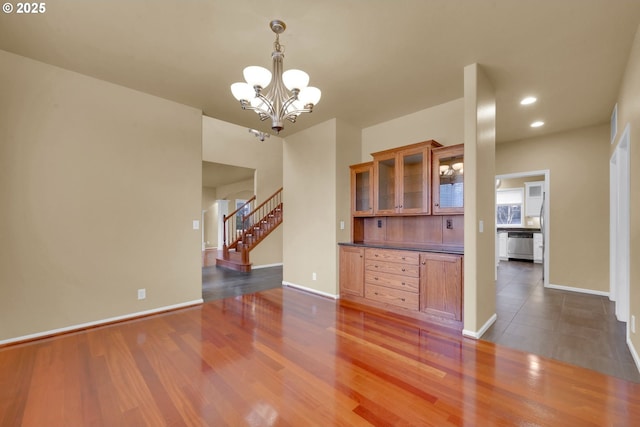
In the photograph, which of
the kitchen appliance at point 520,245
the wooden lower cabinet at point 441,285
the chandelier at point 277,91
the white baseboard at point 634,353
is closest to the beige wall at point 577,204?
the white baseboard at point 634,353

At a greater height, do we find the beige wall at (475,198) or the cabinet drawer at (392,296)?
the beige wall at (475,198)

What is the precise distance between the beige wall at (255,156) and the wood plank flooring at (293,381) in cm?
A: 426

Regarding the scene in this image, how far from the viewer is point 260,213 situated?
7324 millimetres

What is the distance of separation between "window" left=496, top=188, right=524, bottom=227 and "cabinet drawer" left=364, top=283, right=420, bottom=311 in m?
6.74

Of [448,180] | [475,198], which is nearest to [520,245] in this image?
[448,180]

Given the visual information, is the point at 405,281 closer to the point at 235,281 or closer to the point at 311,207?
the point at 311,207

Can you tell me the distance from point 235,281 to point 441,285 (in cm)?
393

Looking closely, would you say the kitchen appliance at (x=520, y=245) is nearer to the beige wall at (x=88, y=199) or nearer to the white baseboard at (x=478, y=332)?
the white baseboard at (x=478, y=332)

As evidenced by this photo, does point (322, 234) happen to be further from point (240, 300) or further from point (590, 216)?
point (590, 216)

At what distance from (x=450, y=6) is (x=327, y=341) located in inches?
123

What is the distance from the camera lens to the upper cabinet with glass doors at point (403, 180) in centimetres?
342

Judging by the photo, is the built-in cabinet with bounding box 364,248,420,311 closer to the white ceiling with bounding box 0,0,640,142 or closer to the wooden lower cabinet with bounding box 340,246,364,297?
the wooden lower cabinet with bounding box 340,246,364,297

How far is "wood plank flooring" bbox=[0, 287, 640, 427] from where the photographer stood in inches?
65.7

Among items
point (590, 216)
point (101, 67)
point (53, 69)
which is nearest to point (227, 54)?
point (101, 67)
